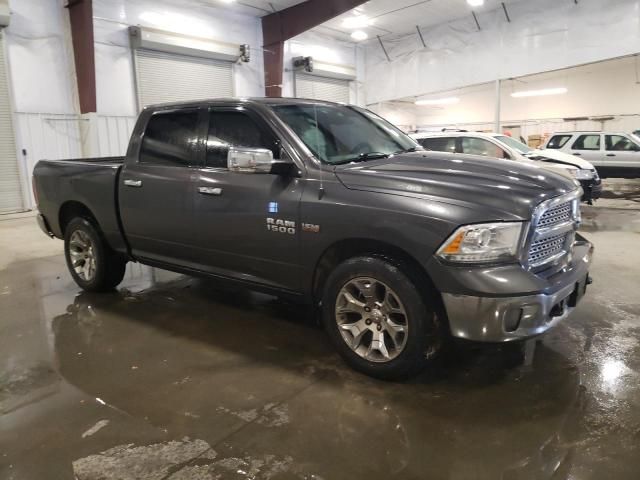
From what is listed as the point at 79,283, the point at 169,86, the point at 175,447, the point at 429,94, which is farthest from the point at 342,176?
the point at 429,94

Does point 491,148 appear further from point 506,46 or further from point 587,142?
point 506,46

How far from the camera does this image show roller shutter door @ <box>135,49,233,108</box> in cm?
1331

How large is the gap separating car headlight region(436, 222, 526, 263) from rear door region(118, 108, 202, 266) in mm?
2136

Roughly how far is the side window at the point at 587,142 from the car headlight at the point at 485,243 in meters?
13.4

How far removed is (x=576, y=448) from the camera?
2.38m

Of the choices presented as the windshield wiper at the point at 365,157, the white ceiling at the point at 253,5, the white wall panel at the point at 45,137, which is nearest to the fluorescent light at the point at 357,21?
the white ceiling at the point at 253,5

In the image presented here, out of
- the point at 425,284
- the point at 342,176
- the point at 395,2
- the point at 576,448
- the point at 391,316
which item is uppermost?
the point at 395,2

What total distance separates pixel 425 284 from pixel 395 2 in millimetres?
13984

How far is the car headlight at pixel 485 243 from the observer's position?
259cm

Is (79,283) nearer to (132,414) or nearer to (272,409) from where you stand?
(132,414)

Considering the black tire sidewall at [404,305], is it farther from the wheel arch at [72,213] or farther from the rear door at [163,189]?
the wheel arch at [72,213]

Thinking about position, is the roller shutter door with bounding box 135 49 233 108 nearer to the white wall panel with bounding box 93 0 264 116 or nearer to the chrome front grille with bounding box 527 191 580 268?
the white wall panel with bounding box 93 0 264 116

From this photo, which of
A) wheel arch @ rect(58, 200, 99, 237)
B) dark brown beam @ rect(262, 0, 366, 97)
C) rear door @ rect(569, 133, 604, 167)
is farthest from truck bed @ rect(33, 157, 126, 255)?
rear door @ rect(569, 133, 604, 167)

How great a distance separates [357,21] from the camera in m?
16.5
